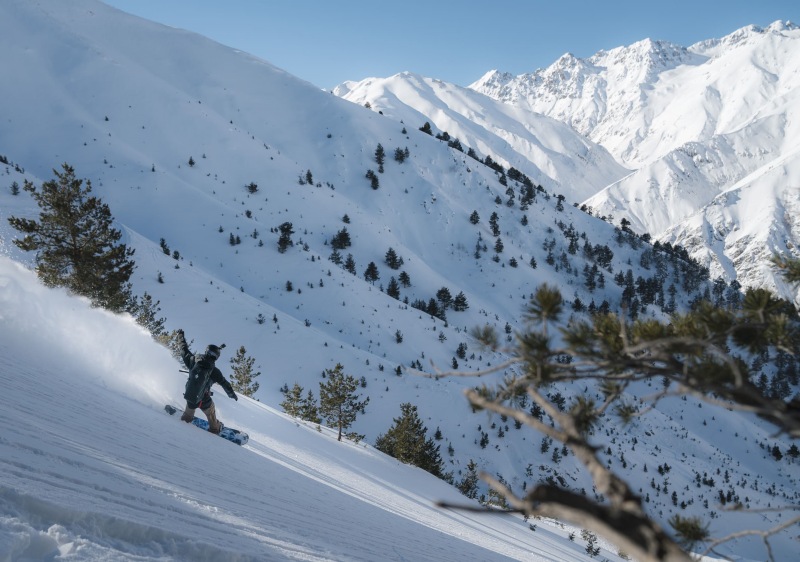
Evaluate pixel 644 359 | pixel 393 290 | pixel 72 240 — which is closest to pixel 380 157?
pixel 393 290

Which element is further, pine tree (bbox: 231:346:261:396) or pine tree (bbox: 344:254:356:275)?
pine tree (bbox: 344:254:356:275)

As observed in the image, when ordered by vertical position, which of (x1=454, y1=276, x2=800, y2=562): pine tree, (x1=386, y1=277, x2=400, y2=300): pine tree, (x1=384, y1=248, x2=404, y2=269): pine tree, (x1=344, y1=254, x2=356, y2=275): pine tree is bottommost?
(x1=454, y1=276, x2=800, y2=562): pine tree

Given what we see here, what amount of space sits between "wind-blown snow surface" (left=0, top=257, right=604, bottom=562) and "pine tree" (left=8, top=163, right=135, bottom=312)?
403cm

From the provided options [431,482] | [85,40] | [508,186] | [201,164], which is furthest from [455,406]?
[85,40]

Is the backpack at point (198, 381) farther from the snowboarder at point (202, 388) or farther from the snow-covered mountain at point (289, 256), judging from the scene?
the snow-covered mountain at point (289, 256)

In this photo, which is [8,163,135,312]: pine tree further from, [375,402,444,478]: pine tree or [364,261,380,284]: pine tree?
[364,261,380,284]: pine tree

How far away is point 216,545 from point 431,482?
1342 cm

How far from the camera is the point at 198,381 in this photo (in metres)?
7.73

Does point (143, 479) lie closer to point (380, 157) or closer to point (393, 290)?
point (393, 290)

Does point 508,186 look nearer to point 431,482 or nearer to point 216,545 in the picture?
point 431,482

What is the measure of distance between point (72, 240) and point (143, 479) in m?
14.6

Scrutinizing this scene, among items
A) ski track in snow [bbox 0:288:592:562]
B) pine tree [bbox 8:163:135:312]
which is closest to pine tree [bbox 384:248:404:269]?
pine tree [bbox 8:163:135:312]

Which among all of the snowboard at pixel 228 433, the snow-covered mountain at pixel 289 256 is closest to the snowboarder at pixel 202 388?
the snowboard at pixel 228 433

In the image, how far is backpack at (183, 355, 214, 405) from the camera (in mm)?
7703
